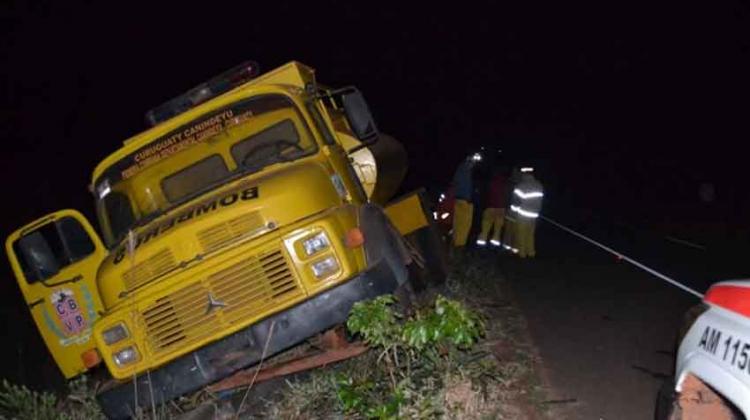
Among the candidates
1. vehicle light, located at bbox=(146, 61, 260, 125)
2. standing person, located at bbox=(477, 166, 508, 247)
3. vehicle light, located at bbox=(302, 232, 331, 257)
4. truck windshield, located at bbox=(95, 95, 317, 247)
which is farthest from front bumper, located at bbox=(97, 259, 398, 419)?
standing person, located at bbox=(477, 166, 508, 247)

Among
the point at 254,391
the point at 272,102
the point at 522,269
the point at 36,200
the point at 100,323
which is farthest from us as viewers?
the point at 36,200

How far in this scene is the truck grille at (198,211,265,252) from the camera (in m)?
6.46

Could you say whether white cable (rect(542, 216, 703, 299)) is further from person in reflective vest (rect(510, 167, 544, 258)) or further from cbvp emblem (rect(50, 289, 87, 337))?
cbvp emblem (rect(50, 289, 87, 337))

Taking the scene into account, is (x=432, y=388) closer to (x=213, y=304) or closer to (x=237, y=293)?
(x=237, y=293)

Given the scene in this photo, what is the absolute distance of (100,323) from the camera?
21.4 feet

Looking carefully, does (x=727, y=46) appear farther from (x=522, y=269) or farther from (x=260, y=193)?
(x=260, y=193)

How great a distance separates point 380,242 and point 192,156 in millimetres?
2348

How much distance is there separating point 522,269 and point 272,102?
665cm

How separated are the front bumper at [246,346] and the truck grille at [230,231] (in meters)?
0.74

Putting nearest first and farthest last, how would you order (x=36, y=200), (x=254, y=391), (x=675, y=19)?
1. (x=254, y=391)
2. (x=36, y=200)
3. (x=675, y=19)

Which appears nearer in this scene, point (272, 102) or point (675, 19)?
point (272, 102)

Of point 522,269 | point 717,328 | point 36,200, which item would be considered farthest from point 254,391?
point 36,200

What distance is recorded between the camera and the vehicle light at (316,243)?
6242mm

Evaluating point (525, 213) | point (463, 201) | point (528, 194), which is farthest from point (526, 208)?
point (463, 201)
